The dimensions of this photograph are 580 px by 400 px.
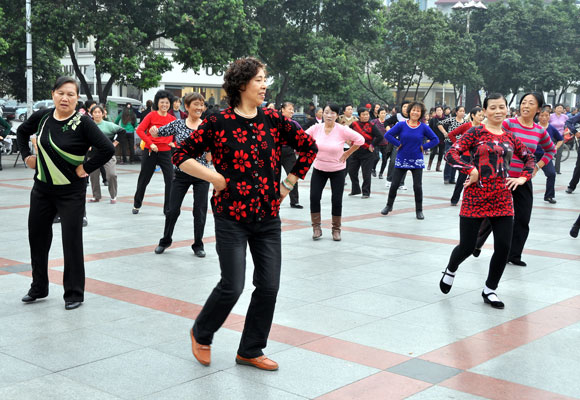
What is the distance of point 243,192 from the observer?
4359 millimetres

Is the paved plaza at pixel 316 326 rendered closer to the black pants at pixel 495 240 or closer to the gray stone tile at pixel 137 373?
the gray stone tile at pixel 137 373

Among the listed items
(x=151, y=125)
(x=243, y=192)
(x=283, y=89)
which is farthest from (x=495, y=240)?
(x=283, y=89)

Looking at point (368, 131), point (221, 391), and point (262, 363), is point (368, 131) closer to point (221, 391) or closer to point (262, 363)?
point (262, 363)

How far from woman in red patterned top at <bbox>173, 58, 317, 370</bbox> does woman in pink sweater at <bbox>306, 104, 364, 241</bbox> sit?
4976 millimetres

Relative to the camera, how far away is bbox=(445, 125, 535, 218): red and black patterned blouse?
608 cm

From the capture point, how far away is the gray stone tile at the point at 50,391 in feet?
13.1

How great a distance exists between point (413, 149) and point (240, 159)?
7.76m

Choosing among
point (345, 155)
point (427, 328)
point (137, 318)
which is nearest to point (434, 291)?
point (427, 328)

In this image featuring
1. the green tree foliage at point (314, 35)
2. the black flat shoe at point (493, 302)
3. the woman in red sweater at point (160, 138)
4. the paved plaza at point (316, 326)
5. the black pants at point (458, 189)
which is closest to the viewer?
the paved plaza at point (316, 326)

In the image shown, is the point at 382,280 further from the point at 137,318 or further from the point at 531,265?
the point at 137,318

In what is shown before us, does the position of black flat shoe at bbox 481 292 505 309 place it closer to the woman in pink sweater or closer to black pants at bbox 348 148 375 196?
the woman in pink sweater

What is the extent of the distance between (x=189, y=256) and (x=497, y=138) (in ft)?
11.9

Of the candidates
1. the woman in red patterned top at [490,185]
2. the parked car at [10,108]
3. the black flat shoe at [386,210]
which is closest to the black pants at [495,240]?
the woman in red patterned top at [490,185]

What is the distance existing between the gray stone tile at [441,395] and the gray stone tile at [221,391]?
0.66 meters
